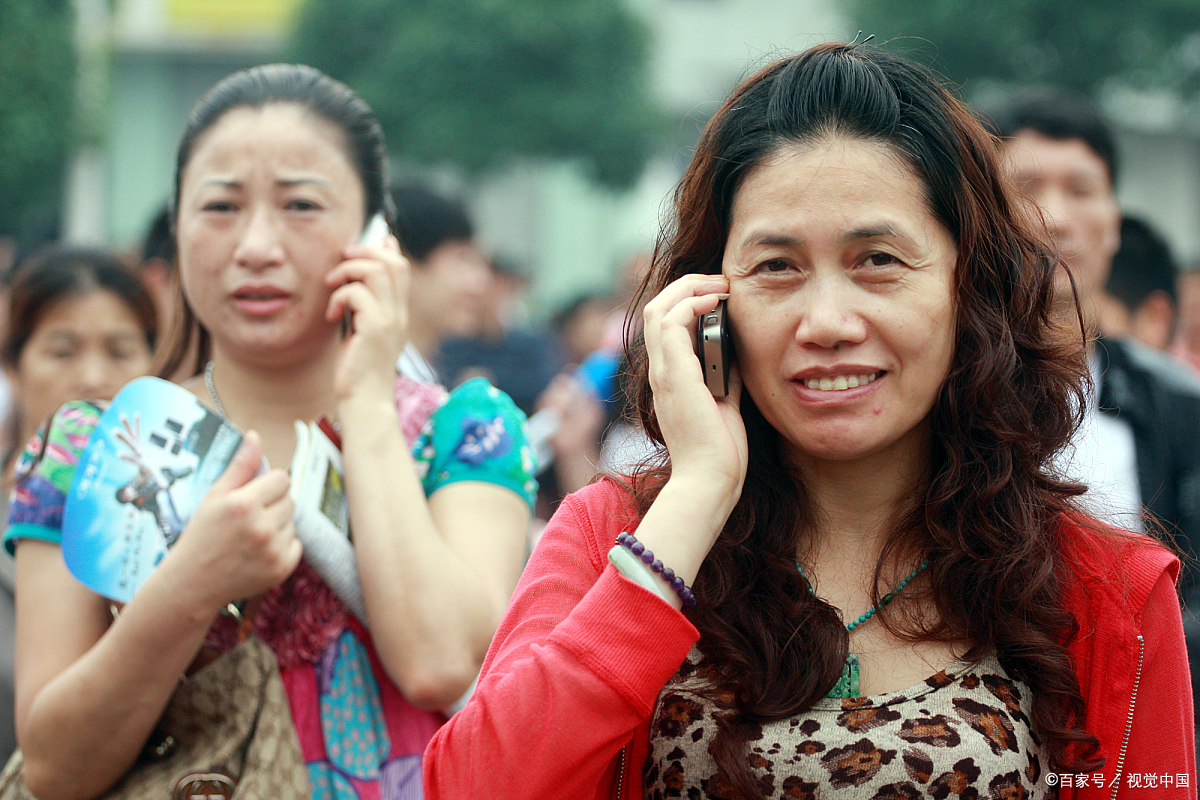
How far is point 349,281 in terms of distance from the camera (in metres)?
2.28

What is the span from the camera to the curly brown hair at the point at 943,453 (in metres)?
1.66

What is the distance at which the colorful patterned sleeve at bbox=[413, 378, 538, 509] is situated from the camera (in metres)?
2.21

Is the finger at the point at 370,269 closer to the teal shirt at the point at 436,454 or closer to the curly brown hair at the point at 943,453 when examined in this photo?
the teal shirt at the point at 436,454

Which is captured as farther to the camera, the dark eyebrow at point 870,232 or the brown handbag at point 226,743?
the brown handbag at point 226,743

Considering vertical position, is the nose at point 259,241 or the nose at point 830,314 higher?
the nose at point 259,241

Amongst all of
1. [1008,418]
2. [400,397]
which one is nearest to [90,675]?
[400,397]

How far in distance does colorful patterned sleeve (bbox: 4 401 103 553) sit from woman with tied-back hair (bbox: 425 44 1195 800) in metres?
0.96

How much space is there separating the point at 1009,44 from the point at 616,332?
50.9 ft

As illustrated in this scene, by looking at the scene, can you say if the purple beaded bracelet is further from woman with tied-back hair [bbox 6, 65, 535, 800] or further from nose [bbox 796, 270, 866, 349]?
woman with tied-back hair [bbox 6, 65, 535, 800]

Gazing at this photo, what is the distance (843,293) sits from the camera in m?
1.68

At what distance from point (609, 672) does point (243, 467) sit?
83cm

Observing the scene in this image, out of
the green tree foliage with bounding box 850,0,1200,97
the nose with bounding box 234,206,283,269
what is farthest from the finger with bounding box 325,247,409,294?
the green tree foliage with bounding box 850,0,1200,97

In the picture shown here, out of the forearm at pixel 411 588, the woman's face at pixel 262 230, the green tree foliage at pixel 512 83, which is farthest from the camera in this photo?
the green tree foliage at pixel 512 83

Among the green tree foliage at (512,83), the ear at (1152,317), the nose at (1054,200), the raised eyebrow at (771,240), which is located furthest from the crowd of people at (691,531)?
the green tree foliage at (512,83)
